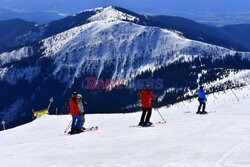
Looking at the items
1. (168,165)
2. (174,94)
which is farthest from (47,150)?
(174,94)

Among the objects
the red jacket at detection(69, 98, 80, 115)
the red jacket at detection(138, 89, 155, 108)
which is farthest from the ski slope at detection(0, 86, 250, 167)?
the red jacket at detection(69, 98, 80, 115)

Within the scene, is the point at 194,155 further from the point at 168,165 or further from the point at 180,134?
the point at 180,134

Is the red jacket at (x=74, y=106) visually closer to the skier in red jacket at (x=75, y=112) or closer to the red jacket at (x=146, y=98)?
the skier in red jacket at (x=75, y=112)

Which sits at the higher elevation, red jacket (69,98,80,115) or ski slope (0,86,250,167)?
red jacket (69,98,80,115)

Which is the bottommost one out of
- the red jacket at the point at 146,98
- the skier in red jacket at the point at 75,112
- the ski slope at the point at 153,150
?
the ski slope at the point at 153,150

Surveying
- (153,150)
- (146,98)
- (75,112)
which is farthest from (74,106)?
(153,150)

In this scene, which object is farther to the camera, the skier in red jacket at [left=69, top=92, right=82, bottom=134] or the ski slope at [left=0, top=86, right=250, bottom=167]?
the skier in red jacket at [left=69, top=92, right=82, bottom=134]

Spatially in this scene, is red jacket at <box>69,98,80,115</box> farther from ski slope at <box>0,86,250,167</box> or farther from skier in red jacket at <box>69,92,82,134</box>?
ski slope at <box>0,86,250,167</box>

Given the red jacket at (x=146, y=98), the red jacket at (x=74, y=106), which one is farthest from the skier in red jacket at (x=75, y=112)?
the red jacket at (x=146, y=98)

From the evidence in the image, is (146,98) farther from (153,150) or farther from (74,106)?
(153,150)

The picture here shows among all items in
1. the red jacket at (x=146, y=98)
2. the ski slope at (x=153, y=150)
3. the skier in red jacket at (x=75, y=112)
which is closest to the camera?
the ski slope at (x=153, y=150)

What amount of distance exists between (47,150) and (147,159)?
5.88m

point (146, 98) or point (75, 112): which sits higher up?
point (146, 98)

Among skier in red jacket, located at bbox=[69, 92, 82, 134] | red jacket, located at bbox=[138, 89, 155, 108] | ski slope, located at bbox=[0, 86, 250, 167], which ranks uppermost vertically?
red jacket, located at bbox=[138, 89, 155, 108]
